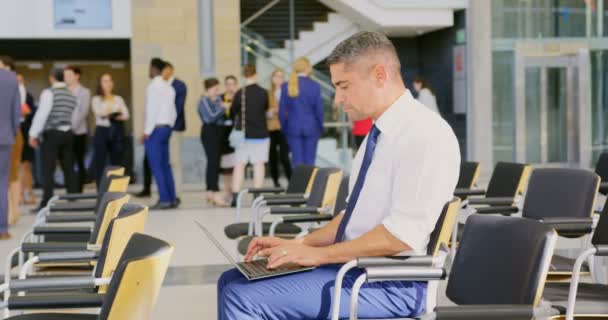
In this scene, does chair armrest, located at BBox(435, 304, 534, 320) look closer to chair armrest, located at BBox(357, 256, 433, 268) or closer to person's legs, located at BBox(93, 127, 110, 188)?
chair armrest, located at BBox(357, 256, 433, 268)

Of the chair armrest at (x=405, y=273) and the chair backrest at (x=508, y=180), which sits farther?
the chair backrest at (x=508, y=180)

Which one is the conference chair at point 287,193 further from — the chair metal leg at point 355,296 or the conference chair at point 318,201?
the chair metal leg at point 355,296

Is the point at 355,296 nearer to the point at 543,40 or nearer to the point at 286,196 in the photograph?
the point at 286,196

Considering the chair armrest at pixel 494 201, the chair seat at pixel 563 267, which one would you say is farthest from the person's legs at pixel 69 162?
the chair seat at pixel 563 267

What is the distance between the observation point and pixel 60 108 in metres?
10.4

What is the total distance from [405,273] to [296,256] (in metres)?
0.36

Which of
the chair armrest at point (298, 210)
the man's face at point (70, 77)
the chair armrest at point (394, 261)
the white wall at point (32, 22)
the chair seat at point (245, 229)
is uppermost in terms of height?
the white wall at point (32, 22)

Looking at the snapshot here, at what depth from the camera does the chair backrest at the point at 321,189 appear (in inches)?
241

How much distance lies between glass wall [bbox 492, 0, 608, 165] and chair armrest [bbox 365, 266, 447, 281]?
547 inches

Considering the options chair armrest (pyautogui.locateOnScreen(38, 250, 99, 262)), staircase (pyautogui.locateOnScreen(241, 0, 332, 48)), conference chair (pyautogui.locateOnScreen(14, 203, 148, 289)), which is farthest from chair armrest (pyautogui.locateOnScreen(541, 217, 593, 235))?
staircase (pyautogui.locateOnScreen(241, 0, 332, 48))

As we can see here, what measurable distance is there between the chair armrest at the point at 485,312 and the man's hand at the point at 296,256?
66 centimetres

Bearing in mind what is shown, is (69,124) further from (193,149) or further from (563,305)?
(563,305)

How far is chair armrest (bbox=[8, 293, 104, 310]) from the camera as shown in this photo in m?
3.29

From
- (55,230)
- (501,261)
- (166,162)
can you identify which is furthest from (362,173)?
(166,162)
